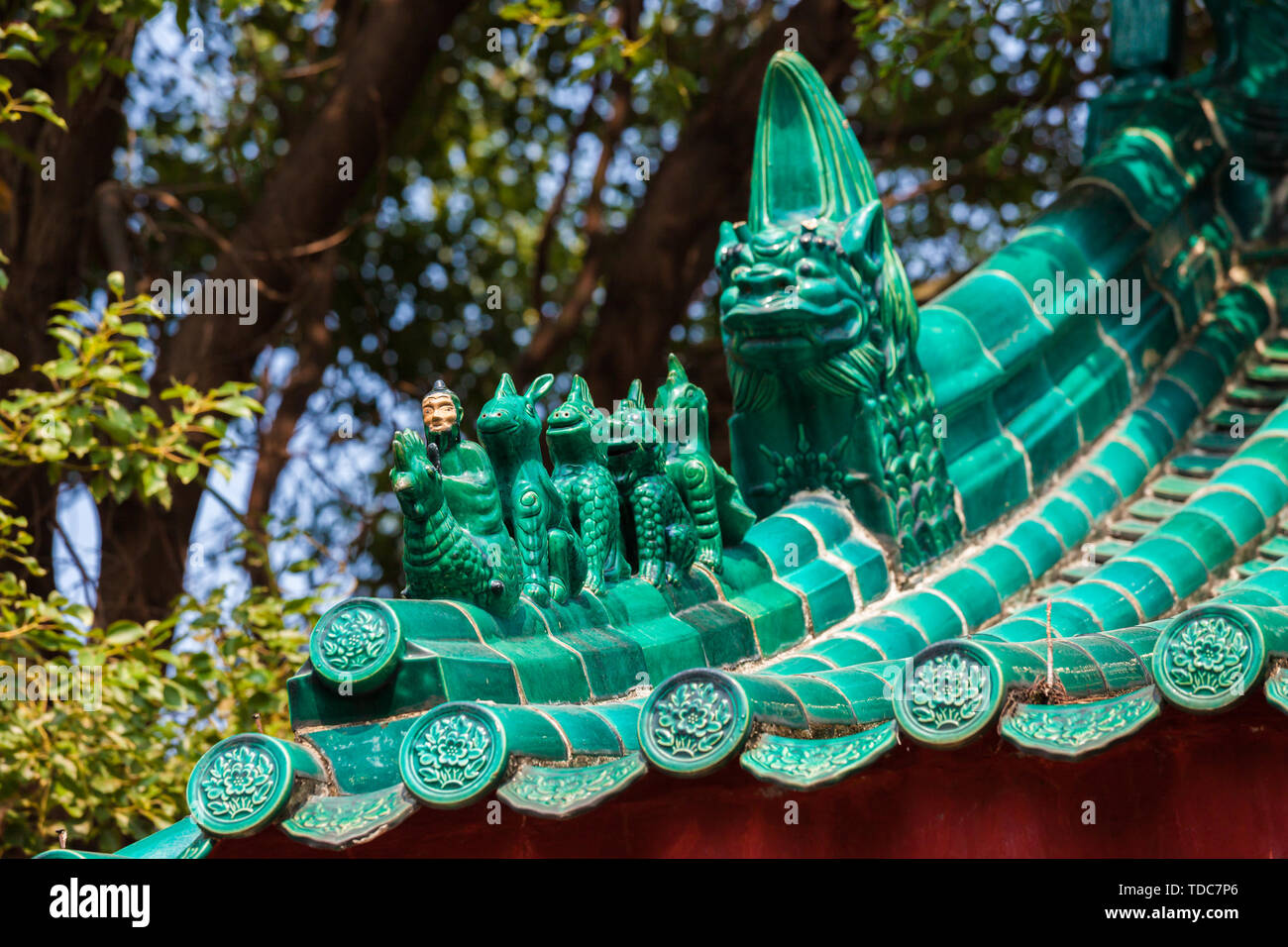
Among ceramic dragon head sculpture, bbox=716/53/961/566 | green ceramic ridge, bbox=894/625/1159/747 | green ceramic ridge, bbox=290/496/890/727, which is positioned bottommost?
green ceramic ridge, bbox=894/625/1159/747

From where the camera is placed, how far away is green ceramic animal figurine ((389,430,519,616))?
366cm

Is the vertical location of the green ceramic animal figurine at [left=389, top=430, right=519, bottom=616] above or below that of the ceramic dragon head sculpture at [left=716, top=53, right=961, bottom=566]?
below

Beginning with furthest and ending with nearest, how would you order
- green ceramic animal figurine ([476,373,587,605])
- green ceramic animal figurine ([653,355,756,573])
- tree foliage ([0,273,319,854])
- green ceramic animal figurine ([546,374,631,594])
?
tree foliage ([0,273,319,854]) < green ceramic animal figurine ([653,355,756,573]) < green ceramic animal figurine ([546,374,631,594]) < green ceramic animal figurine ([476,373,587,605])

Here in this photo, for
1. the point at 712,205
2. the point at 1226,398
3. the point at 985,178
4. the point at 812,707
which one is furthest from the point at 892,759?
the point at 985,178

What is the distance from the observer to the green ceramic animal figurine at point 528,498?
3.99 meters

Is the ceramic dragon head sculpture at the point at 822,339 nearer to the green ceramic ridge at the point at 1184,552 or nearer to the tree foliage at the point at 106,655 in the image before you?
the green ceramic ridge at the point at 1184,552


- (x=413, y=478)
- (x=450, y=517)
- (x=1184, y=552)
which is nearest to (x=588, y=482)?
(x=450, y=517)

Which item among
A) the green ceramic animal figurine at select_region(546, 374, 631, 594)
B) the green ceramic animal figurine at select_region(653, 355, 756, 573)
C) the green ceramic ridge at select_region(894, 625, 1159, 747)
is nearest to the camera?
the green ceramic ridge at select_region(894, 625, 1159, 747)

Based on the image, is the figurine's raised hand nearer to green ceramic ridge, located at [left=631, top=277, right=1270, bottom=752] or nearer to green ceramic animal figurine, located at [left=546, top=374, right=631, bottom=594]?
green ceramic animal figurine, located at [left=546, top=374, right=631, bottom=594]

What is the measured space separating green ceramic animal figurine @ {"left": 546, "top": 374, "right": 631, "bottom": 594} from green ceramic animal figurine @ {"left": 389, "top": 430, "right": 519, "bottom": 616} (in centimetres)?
35

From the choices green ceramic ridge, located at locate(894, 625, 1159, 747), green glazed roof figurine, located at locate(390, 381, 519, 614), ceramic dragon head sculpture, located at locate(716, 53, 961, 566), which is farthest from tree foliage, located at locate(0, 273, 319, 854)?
green ceramic ridge, located at locate(894, 625, 1159, 747)

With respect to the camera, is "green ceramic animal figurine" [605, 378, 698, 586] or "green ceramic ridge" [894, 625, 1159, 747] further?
"green ceramic animal figurine" [605, 378, 698, 586]

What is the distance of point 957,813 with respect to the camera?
3.60m
